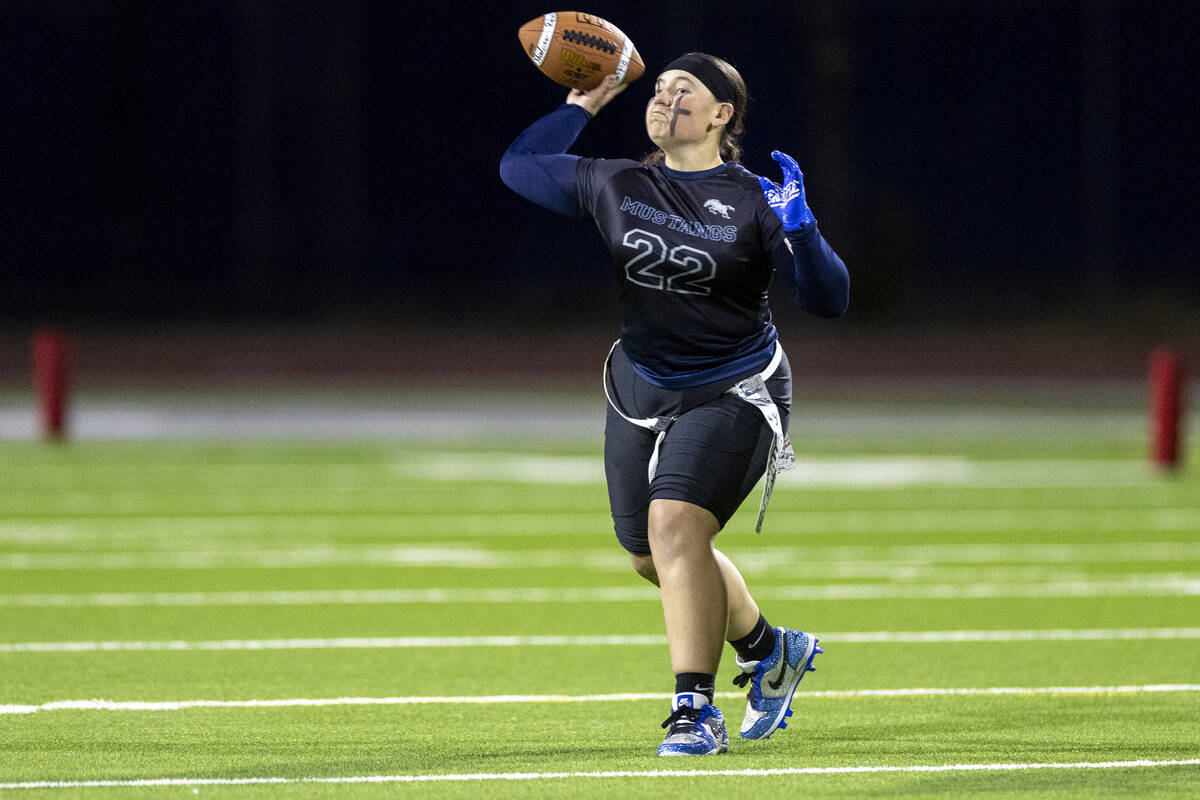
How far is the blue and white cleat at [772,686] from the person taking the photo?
6.66m

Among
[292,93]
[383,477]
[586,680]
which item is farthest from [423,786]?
[292,93]

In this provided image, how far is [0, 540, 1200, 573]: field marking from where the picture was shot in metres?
12.2

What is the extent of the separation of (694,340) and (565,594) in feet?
15.6

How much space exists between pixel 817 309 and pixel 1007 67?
33.6 m

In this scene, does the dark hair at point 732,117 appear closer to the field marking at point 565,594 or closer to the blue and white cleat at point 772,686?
the blue and white cleat at point 772,686

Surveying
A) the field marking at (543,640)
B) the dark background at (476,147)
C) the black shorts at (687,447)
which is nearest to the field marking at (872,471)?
the field marking at (543,640)

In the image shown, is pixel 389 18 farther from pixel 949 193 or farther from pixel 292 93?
Answer: pixel 949 193

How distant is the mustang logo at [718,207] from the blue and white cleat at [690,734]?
57.8 inches

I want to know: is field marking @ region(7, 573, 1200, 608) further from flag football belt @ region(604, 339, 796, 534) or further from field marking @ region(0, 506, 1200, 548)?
flag football belt @ region(604, 339, 796, 534)

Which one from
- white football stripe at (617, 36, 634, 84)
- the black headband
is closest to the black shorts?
the black headband

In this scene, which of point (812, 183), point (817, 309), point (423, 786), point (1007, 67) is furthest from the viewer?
point (1007, 67)

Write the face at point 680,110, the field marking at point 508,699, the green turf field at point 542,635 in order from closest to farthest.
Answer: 1. the green turf field at point 542,635
2. the face at point 680,110
3. the field marking at point 508,699

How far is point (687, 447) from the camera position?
6.30 m

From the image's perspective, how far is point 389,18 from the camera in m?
39.2
